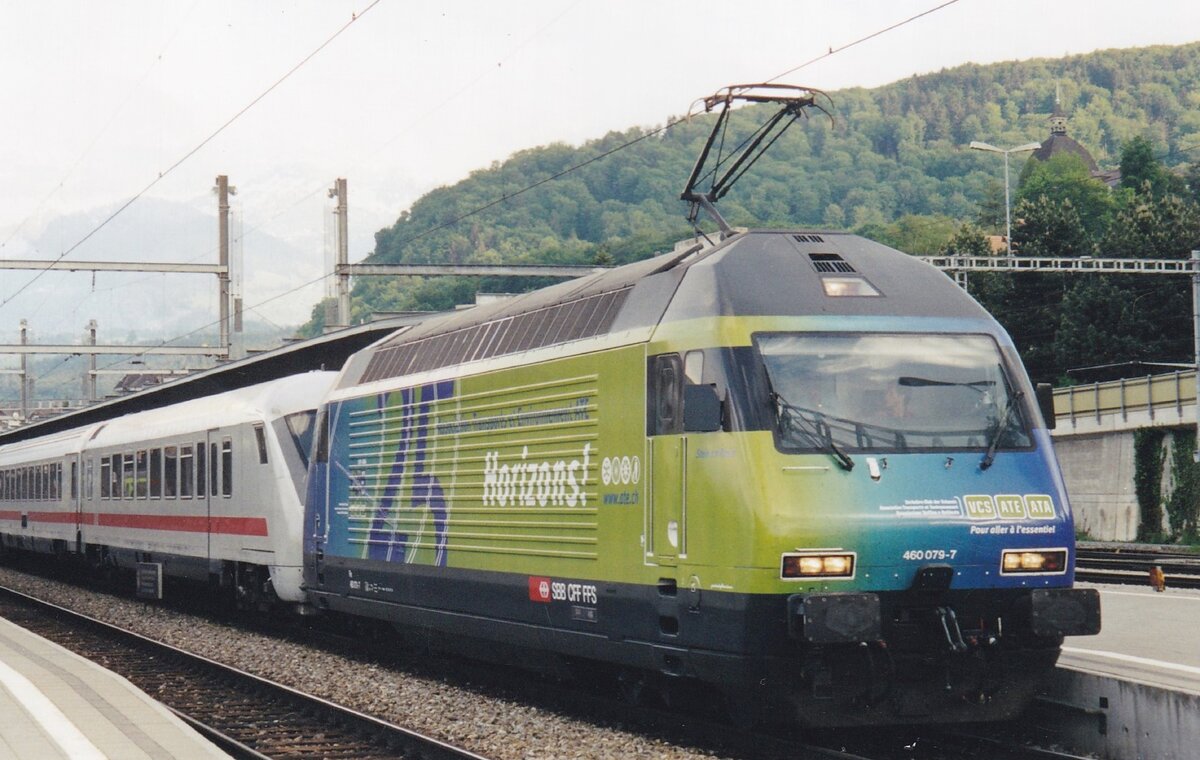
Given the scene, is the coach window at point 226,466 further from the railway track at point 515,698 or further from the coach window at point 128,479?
the coach window at point 128,479

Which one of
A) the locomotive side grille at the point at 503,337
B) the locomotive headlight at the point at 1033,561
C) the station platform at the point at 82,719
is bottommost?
the station platform at the point at 82,719

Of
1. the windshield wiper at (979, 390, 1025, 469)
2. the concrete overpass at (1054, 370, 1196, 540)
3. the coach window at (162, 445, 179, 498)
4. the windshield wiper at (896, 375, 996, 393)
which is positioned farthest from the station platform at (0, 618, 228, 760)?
the concrete overpass at (1054, 370, 1196, 540)

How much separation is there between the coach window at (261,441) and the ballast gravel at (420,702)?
8.02 feet

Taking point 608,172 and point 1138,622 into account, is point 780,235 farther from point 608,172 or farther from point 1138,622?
point 608,172

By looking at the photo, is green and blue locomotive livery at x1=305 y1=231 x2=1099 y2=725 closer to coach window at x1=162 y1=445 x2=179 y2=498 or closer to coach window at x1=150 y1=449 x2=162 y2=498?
coach window at x1=162 y1=445 x2=179 y2=498

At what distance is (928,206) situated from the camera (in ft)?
403

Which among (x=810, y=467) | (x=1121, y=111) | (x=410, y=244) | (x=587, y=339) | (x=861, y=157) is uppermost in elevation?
(x=1121, y=111)

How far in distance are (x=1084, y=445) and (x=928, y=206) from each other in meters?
70.4

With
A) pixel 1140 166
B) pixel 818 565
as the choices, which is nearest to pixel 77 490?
pixel 818 565

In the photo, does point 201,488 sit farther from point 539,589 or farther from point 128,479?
point 539,589

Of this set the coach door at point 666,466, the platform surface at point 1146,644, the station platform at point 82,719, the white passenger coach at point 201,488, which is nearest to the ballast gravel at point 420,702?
the white passenger coach at point 201,488

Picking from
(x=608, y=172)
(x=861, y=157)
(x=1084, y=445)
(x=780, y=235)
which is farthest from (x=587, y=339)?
(x=861, y=157)

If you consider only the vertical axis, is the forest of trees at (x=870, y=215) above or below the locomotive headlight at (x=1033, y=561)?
above

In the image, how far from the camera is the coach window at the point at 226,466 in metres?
22.4
